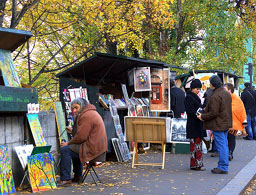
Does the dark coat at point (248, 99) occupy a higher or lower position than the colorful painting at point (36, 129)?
higher

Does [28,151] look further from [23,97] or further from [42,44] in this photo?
[42,44]

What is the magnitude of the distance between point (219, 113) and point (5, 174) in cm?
466

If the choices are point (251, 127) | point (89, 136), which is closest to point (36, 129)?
point (89, 136)

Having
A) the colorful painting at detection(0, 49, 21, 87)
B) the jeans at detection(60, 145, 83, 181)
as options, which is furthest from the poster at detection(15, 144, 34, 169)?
the colorful painting at detection(0, 49, 21, 87)

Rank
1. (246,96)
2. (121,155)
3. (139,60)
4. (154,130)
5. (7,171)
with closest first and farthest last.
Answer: (7,171)
(154,130)
(121,155)
(139,60)
(246,96)

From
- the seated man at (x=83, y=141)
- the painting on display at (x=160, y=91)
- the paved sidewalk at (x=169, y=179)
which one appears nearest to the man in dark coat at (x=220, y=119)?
the paved sidewalk at (x=169, y=179)

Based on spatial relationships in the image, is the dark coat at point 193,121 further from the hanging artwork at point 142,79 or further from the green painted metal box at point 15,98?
the green painted metal box at point 15,98

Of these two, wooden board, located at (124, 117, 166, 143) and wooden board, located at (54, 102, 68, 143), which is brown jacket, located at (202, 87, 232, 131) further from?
wooden board, located at (54, 102, 68, 143)

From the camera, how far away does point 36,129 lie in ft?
29.2

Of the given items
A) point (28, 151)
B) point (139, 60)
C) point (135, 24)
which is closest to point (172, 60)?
point (135, 24)

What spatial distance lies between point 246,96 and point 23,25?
979 centimetres

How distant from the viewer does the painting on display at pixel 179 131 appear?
13711mm

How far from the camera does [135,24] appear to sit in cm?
1941

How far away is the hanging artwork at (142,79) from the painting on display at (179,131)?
4.44ft
